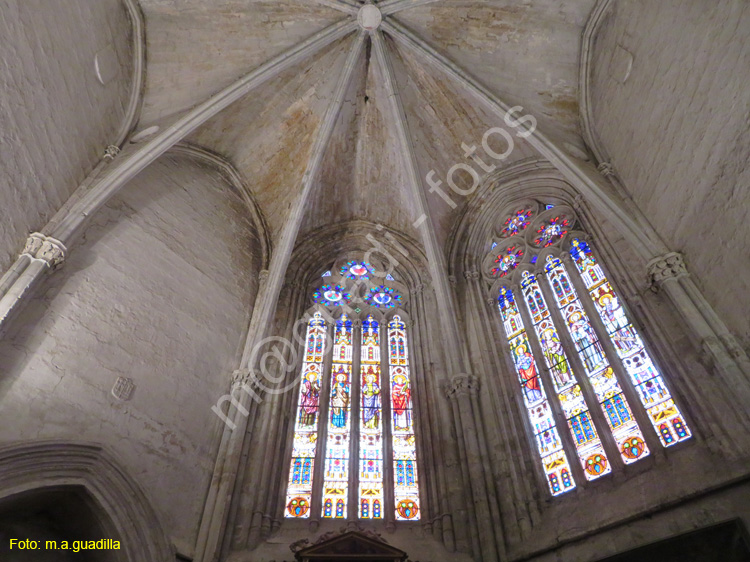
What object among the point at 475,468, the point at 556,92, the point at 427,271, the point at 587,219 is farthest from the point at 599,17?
the point at 475,468

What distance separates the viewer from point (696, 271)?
263 inches

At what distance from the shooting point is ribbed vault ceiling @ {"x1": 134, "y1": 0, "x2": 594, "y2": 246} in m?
9.44

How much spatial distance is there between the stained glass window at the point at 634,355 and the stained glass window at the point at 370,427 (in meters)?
3.76

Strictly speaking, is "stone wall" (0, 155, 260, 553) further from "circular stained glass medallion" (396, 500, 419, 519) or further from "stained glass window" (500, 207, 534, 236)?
"stained glass window" (500, 207, 534, 236)

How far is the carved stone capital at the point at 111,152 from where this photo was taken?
8.05 m

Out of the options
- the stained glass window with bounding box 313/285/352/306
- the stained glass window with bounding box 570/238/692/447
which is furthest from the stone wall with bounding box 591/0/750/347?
the stained glass window with bounding box 313/285/352/306

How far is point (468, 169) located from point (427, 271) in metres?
2.23

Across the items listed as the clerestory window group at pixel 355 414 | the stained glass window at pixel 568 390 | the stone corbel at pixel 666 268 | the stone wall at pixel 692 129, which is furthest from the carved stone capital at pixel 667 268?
the clerestory window group at pixel 355 414

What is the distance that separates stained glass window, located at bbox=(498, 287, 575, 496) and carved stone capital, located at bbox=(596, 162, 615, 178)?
2.51 m

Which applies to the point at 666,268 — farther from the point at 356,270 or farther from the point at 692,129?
the point at 356,270

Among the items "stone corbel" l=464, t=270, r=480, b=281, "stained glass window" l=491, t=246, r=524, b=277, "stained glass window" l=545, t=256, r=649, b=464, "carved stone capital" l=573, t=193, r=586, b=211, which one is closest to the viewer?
"stained glass window" l=545, t=256, r=649, b=464

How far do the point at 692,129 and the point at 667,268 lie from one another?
1.72 meters

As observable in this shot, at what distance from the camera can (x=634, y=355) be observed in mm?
7258

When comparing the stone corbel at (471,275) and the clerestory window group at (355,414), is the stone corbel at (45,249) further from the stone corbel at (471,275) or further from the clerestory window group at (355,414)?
the stone corbel at (471,275)
